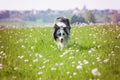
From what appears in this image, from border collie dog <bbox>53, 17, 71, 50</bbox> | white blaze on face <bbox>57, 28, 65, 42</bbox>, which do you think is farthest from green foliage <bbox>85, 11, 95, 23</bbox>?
white blaze on face <bbox>57, 28, 65, 42</bbox>

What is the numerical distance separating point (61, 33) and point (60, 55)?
259 millimetres

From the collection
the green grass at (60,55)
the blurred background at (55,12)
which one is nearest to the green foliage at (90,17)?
the blurred background at (55,12)

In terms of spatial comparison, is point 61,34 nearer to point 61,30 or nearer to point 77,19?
point 61,30

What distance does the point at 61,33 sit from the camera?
264 centimetres

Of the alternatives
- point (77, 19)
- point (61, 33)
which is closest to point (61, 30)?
point (61, 33)

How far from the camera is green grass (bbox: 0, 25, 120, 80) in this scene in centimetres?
211

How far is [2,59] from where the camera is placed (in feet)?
8.13

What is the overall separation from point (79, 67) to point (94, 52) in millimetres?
330

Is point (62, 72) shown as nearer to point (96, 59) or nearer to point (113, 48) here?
point (96, 59)

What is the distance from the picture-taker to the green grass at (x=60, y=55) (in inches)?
82.9

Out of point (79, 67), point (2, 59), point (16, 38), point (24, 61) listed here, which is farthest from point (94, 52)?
point (16, 38)

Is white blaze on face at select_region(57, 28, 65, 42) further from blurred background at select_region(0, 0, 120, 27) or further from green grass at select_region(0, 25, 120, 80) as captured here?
blurred background at select_region(0, 0, 120, 27)

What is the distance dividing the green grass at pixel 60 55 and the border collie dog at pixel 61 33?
6 cm

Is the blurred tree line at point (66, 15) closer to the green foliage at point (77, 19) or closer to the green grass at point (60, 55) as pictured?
the green foliage at point (77, 19)
